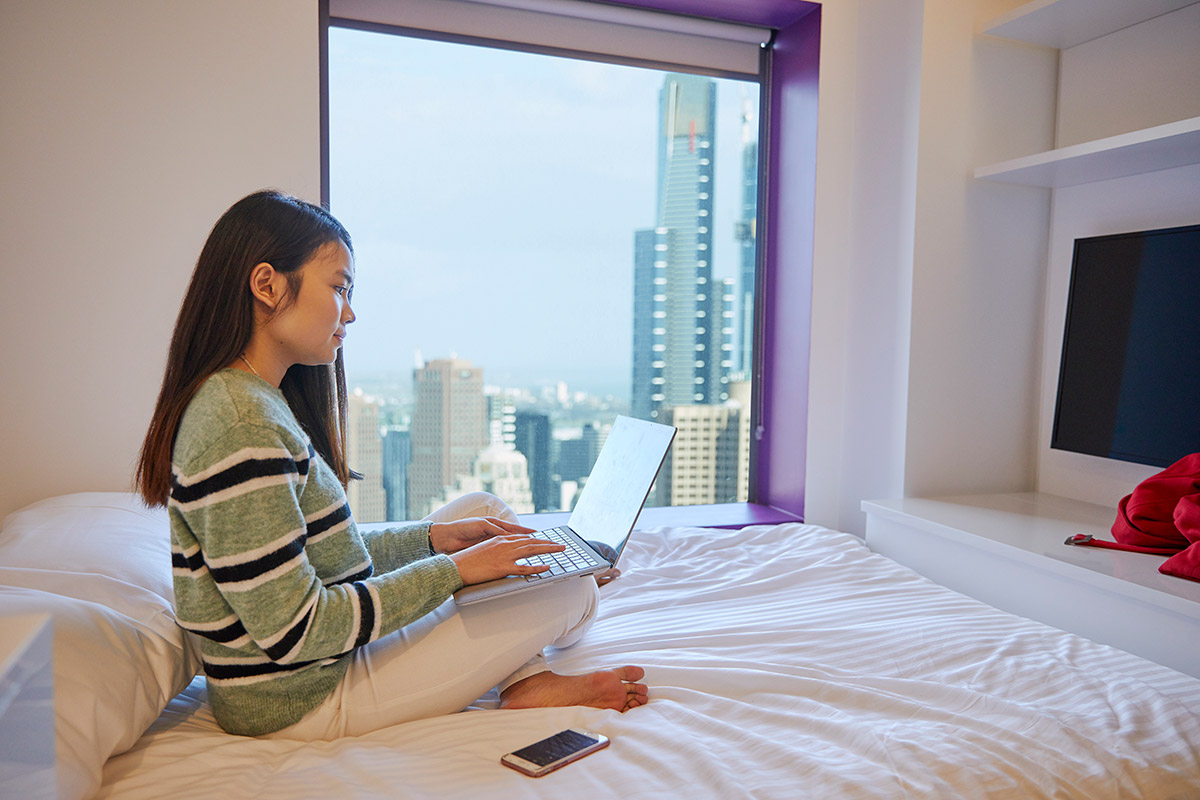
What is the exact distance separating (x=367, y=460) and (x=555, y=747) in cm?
164

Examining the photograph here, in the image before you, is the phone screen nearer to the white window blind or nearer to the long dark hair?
A: the long dark hair

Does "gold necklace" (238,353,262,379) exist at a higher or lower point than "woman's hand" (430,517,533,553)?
higher

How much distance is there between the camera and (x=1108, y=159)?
2.00 meters

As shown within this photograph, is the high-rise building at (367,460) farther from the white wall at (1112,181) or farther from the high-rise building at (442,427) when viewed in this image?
the white wall at (1112,181)

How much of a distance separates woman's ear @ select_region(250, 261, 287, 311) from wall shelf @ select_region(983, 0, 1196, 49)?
6.67 ft

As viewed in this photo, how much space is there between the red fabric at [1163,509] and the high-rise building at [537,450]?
1.64 meters

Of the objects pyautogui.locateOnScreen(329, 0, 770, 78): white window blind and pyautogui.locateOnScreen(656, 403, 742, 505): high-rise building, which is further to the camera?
pyautogui.locateOnScreen(656, 403, 742, 505): high-rise building

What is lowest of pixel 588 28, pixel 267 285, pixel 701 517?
pixel 701 517

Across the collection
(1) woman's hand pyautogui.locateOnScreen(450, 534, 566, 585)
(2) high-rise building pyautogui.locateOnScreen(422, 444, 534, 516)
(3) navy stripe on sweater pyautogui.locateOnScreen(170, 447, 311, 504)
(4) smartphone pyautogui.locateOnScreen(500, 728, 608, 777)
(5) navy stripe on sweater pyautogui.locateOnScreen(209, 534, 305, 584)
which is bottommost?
(4) smartphone pyautogui.locateOnScreen(500, 728, 608, 777)

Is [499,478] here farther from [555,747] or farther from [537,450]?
[555,747]

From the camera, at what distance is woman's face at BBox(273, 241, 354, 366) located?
1.11m

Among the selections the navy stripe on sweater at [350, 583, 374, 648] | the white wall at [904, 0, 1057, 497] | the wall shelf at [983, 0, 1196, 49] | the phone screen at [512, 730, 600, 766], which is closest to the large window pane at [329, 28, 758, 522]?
the white wall at [904, 0, 1057, 497]

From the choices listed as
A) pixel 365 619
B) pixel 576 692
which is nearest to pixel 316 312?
pixel 365 619

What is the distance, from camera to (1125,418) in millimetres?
2070
